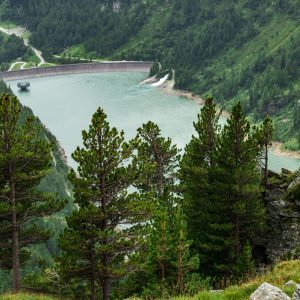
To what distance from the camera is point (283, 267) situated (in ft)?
87.5

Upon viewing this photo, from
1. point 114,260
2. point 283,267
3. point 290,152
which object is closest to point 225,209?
point 114,260

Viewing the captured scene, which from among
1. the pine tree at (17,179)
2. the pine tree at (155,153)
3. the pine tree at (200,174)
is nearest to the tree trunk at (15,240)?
the pine tree at (17,179)

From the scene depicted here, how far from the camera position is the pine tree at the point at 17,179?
111 ft

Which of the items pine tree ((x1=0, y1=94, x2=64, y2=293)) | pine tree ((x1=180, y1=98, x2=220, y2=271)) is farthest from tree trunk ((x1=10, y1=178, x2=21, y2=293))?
pine tree ((x1=180, y1=98, x2=220, y2=271))

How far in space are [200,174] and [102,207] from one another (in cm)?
1481

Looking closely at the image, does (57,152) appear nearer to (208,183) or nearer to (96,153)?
(208,183)

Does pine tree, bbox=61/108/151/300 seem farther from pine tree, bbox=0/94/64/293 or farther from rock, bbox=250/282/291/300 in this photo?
rock, bbox=250/282/291/300

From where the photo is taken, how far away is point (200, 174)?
1864 inches

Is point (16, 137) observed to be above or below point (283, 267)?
above

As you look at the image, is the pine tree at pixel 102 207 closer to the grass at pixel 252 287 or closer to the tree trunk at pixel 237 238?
the tree trunk at pixel 237 238

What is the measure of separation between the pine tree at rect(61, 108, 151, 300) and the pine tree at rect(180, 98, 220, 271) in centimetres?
1110

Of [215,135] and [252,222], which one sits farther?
[215,135]

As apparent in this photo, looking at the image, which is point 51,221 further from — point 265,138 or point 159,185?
point 265,138

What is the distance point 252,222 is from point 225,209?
2848 millimetres
